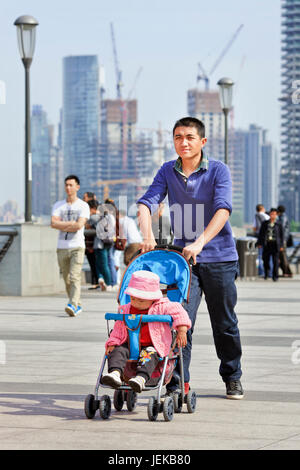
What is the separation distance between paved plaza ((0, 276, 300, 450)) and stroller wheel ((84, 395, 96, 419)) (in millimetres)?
48

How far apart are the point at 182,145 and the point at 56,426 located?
1900 mm

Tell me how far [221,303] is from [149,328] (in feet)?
2.46

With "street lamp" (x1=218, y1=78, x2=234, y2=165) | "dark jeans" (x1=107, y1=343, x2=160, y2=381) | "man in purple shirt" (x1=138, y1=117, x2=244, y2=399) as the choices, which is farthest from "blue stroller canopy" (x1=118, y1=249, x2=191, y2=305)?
"street lamp" (x1=218, y1=78, x2=234, y2=165)

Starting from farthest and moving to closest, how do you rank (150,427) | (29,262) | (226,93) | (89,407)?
1. (226,93)
2. (29,262)
3. (89,407)
4. (150,427)

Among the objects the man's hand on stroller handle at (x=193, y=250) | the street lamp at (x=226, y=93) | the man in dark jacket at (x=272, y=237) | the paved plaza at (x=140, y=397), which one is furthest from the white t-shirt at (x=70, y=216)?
the street lamp at (x=226, y=93)

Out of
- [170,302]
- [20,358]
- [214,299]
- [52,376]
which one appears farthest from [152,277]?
[20,358]

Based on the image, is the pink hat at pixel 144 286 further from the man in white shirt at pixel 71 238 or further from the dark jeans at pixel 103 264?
the dark jeans at pixel 103 264

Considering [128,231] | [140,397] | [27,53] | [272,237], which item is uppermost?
[27,53]

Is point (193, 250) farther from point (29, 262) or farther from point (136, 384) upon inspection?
point (29, 262)

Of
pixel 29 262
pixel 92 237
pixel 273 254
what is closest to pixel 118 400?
pixel 29 262

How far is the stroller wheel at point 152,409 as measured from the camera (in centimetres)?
593

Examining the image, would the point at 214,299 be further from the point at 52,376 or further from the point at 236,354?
the point at 52,376

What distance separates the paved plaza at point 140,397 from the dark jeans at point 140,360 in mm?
278

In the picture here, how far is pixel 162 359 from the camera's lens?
6.20 meters
